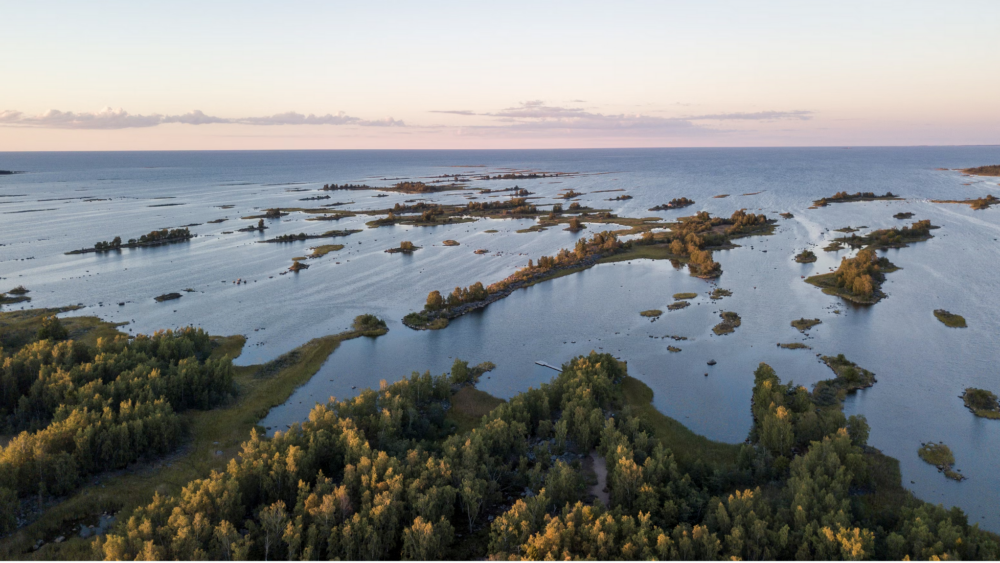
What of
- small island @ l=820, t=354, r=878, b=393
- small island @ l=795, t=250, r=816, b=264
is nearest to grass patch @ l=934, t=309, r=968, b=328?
small island @ l=820, t=354, r=878, b=393

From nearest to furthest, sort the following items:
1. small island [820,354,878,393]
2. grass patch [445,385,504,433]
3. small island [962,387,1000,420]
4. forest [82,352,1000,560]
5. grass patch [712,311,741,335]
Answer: forest [82,352,1000,560], small island [962,387,1000,420], grass patch [445,385,504,433], small island [820,354,878,393], grass patch [712,311,741,335]

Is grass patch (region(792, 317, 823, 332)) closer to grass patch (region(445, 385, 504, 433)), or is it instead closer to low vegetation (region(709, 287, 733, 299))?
low vegetation (region(709, 287, 733, 299))

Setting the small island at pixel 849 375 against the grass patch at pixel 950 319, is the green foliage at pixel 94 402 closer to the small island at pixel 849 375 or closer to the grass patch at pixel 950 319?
the small island at pixel 849 375

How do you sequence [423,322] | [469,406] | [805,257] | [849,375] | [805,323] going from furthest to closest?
[805,257], [423,322], [805,323], [849,375], [469,406]

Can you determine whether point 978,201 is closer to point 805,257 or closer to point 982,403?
point 805,257

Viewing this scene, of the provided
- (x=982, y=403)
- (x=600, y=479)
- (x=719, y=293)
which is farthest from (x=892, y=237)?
(x=600, y=479)

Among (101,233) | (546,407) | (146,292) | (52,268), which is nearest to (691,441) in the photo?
(546,407)
